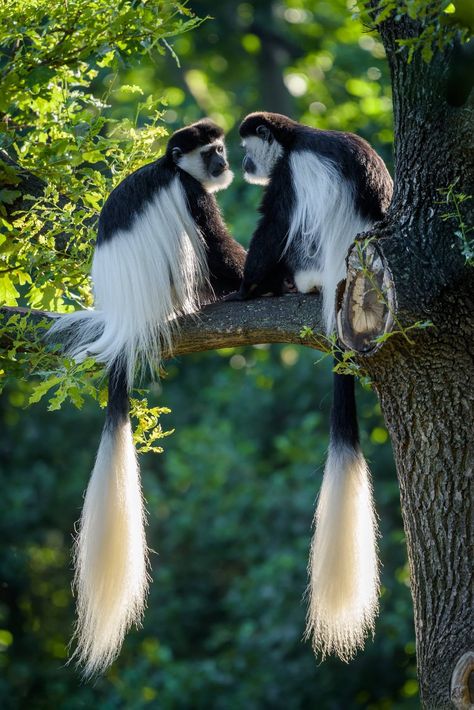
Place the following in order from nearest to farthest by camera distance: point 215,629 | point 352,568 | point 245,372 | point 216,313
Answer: point 352,568, point 216,313, point 215,629, point 245,372

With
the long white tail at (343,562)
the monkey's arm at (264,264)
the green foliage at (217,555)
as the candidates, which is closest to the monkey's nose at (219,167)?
the monkey's arm at (264,264)

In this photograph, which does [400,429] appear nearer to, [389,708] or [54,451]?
[389,708]

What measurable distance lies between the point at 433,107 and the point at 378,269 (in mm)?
358

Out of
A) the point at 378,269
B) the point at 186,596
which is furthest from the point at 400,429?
the point at 186,596

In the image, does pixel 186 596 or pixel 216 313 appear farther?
pixel 186 596

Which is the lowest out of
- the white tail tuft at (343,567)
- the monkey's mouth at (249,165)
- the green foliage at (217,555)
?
the green foliage at (217,555)

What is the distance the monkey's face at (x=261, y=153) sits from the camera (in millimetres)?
A: 3303

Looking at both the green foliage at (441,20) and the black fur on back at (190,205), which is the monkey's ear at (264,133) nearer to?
the black fur on back at (190,205)

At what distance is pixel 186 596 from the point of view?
812 centimetres

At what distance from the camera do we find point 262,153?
3.32 m

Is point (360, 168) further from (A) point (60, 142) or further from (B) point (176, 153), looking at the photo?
(A) point (60, 142)

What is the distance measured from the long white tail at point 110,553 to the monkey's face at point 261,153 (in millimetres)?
971

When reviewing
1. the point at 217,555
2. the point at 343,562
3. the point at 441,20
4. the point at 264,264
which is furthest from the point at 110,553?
the point at 217,555

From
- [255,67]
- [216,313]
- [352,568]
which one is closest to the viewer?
[352,568]
